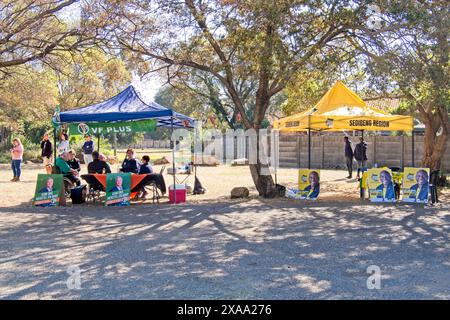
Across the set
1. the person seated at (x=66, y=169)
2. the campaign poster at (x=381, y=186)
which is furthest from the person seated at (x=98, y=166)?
the campaign poster at (x=381, y=186)

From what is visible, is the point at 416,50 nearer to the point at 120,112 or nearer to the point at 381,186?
the point at 381,186

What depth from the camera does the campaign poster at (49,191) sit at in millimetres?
12534

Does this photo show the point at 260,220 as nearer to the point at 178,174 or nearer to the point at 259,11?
the point at 259,11

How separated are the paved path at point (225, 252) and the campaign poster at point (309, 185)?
1.75m

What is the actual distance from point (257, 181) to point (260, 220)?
414 centimetres

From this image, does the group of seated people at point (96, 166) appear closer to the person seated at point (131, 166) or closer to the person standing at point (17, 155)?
the person seated at point (131, 166)

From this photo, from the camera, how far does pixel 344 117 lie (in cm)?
1350

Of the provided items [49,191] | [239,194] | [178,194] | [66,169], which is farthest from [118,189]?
[239,194]

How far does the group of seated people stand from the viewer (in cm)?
1350

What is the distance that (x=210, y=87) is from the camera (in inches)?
1220

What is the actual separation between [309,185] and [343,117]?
208 cm

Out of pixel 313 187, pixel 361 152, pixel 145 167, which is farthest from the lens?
pixel 361 152
